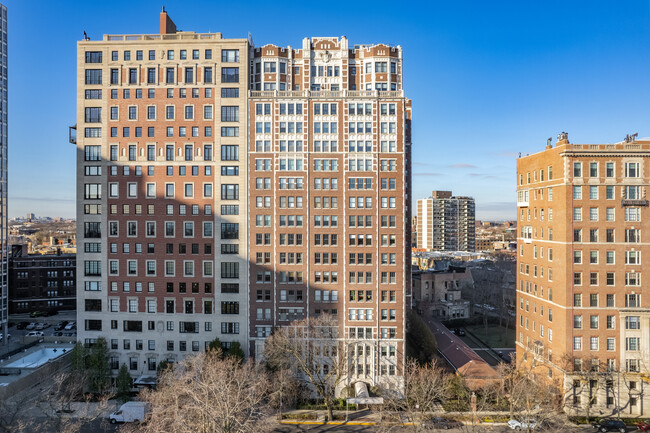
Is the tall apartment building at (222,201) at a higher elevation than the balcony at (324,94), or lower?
lower

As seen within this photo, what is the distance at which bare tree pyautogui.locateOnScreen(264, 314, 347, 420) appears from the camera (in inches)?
2603

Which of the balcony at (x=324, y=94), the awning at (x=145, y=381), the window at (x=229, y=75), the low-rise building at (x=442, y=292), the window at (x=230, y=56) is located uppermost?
the window at (x=230, y=56)

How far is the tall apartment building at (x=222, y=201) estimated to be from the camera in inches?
2894

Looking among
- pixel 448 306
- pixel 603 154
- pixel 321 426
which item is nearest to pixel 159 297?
pixel 321 426

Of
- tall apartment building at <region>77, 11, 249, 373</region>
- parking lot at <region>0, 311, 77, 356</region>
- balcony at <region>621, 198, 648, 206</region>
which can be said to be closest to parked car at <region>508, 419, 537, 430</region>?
balcony at <region>621, 198, 648, 206</region>

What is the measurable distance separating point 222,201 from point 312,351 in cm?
Answer: 3121

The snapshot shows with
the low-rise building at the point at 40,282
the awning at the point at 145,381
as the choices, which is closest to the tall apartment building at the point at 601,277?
the awning at the point at 145,381

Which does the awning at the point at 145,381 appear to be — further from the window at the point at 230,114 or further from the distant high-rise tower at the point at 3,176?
the distant high-rise tower at the point at 3,176

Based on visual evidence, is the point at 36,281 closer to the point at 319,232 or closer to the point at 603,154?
the point at 319,232

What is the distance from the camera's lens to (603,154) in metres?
64.6

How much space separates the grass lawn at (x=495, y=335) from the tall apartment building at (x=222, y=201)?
48.6 meters

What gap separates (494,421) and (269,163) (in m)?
55.9

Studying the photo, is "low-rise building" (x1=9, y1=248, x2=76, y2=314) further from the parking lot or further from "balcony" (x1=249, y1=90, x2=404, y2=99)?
"balcony" (x1=249, y1=90, x2=404, y2=99)

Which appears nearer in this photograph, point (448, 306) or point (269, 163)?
point (269, 163)
